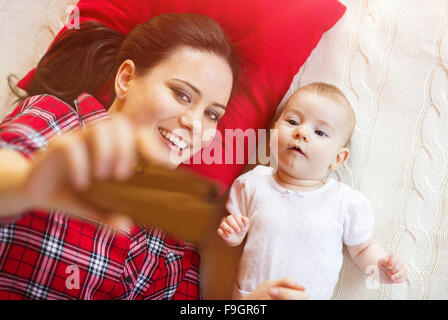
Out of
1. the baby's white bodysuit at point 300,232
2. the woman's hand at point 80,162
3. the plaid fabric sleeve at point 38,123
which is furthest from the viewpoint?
the baby's white bodysuit at point 300,232

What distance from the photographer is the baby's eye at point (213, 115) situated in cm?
70

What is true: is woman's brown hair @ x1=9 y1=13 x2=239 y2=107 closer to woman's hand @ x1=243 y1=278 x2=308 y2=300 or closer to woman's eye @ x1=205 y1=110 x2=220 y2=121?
woman's eye @ x1=205 y1=110 x2=220 y2=121

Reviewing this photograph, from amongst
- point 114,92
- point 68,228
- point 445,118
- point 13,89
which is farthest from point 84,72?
point 445,118

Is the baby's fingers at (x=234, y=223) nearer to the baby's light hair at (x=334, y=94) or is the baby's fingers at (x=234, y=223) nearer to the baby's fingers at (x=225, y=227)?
the baby's fingers at (x=225, y=227)

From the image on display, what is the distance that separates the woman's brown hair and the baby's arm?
1.26 ft

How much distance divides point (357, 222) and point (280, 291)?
191 millimetres

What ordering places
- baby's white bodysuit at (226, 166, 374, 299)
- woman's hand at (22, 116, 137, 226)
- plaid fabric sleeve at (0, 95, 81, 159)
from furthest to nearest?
baby's white bodysuit at (226, 166, 374, 299) < plaid fabric sleeve at (0, 95, 81, 159) < woman's hand at (22, 116, 137, 226)

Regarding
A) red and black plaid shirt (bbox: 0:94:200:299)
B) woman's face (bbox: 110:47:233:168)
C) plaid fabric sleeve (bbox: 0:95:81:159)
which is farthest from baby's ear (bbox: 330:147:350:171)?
plaid fabric sleeve (bbox: 0:95:81:159)

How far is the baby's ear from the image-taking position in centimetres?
75

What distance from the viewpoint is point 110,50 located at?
760mm

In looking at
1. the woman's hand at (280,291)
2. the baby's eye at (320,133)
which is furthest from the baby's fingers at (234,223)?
the baby's eye at (320,133)

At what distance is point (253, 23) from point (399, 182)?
424 millimetres

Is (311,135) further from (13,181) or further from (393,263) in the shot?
(13,181)

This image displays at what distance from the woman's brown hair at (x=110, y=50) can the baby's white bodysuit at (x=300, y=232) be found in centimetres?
24
